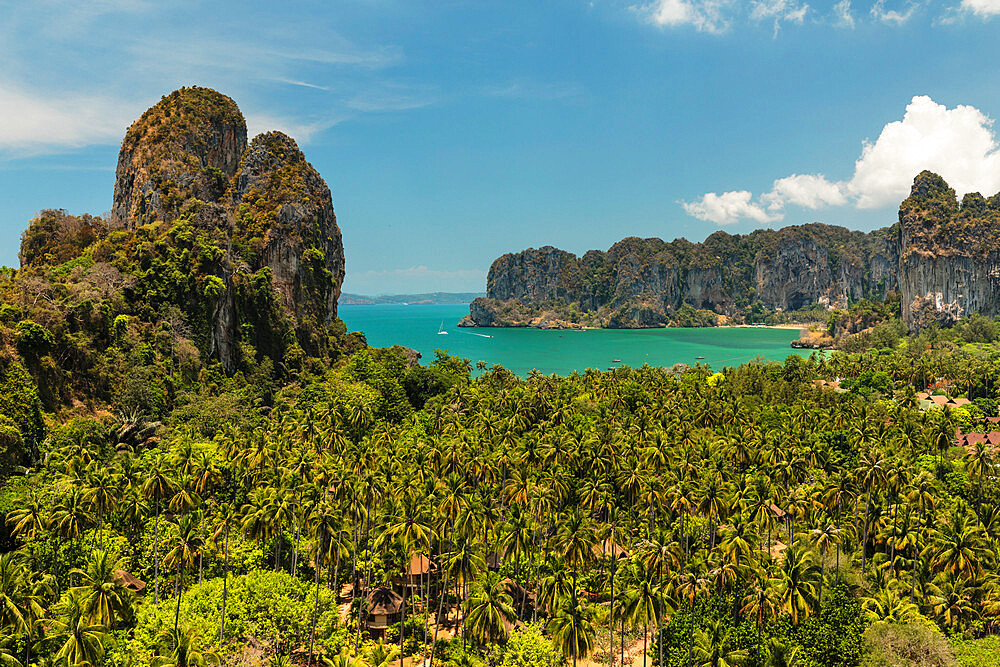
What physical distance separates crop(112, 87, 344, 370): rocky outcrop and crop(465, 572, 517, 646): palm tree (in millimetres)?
70386

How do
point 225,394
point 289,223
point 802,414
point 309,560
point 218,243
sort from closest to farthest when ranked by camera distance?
point 309,560
point 802,414
point 225,394
point 218,243
point 289,223

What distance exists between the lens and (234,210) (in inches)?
4437

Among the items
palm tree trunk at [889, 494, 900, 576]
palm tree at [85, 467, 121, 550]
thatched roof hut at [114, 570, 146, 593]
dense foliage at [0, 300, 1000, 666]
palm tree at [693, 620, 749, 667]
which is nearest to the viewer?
palm tree at [693, 620, 749, 667]

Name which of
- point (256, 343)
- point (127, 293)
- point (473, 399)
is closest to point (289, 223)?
point (256, 343)

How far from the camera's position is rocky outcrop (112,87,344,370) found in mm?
94625

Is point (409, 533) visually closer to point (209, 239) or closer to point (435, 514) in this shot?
point (435, 514)

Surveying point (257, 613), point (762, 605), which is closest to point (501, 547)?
point (257, 613)

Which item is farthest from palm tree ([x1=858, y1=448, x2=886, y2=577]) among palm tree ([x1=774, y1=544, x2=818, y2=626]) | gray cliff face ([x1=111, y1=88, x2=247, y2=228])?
A: gray cliff face ([x1=111, y1=88, x2=247, y2=228])

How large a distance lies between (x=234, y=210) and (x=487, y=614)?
339ft

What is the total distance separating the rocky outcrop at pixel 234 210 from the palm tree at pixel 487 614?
70.4 m

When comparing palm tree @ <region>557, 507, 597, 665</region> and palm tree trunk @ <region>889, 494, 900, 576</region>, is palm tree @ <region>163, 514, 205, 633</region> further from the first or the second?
palm tree trunk @ <region>889, 494, 900, 576</region>

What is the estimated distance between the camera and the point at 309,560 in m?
43.2

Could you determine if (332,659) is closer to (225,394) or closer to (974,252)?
(225,394)

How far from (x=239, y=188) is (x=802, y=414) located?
376 ft
